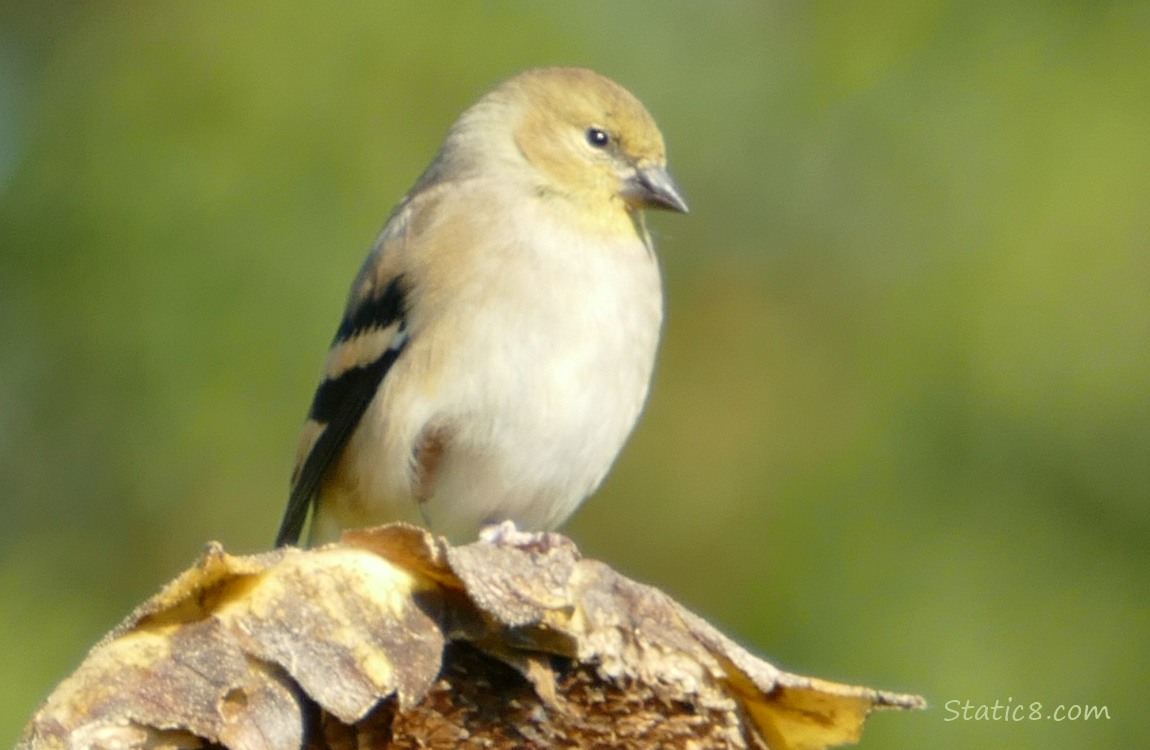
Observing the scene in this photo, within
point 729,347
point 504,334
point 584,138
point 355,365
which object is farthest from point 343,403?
point 729,347

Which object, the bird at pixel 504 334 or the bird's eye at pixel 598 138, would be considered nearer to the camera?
the bird at pixel 504 334

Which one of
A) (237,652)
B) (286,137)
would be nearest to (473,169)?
(286,137)

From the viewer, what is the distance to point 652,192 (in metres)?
5.02

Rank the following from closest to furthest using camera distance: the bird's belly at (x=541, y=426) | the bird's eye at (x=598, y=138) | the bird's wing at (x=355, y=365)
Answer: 1. the bird's belly at (x=541, y=426)
2. the bird's wing at (x=355, y=365)
3. the bird's eye at (x=598, y=138)

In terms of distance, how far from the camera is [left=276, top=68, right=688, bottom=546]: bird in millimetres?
4684

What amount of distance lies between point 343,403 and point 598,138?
3.58 ft

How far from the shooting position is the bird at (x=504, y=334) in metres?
4.68

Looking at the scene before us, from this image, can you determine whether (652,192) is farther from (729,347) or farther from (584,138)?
(729,347)

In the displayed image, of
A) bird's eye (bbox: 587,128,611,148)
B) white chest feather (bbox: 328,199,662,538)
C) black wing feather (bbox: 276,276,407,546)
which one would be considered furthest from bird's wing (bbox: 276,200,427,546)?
bird's eye (bbox: 587,128,611,148)

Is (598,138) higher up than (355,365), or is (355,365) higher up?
(598,138)

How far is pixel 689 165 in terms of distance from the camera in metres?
6.91

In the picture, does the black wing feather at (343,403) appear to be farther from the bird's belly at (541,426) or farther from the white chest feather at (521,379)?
the bird's belly at (541,426)

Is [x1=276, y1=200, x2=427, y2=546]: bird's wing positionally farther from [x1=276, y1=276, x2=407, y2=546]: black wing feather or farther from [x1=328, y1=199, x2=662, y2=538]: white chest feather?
[x1=328, y1=199, x2=662, y2=538]: white chest feather

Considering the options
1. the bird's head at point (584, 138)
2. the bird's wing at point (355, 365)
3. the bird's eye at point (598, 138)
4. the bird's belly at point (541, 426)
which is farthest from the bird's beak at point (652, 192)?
the bird's wing at point (355, 365)
